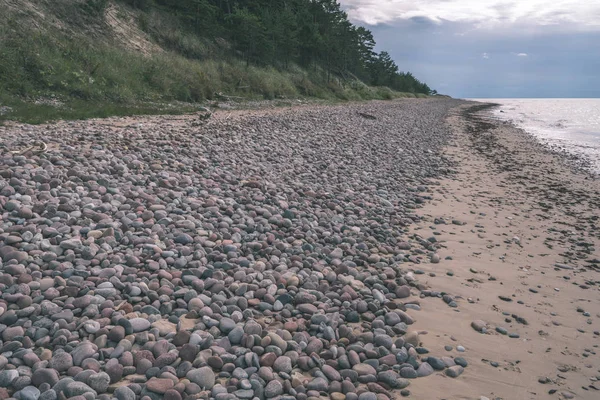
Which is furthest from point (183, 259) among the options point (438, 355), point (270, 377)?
point (438, 355)

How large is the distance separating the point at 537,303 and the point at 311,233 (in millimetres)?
3314

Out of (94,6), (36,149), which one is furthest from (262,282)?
(94,6)

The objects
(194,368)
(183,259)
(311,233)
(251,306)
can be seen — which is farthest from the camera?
(311,233)

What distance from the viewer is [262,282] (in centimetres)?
507

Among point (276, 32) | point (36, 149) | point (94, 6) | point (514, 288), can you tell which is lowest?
point (514, 288)

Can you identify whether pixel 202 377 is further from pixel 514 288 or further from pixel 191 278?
pixel 514 288

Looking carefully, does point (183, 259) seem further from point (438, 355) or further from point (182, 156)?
point (182, 156)

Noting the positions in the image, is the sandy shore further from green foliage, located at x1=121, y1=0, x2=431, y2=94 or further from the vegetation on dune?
green foliage, located at x1=121, y1=0, x2=431, y2=94

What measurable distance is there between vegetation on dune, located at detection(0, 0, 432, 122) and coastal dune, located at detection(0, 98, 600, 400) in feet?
19.8

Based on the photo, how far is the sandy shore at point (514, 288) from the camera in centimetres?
414

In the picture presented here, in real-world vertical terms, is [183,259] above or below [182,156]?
below

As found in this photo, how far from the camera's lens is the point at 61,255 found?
15.9 feet

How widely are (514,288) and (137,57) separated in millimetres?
22024

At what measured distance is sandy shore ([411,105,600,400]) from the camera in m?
4.14
